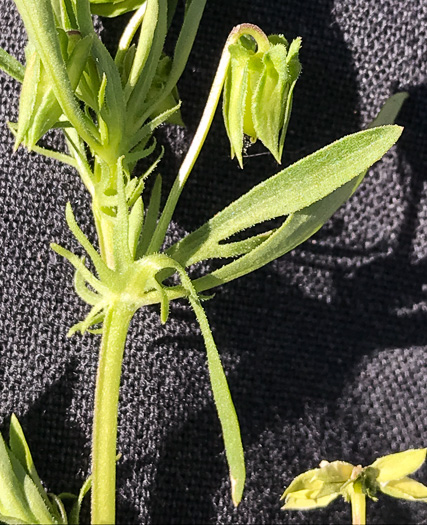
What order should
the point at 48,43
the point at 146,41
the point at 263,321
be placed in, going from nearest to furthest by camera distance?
the point at 48,43 < the point at 146,41 < the point at 263,321

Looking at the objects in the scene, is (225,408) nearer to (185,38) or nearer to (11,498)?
(11,498)

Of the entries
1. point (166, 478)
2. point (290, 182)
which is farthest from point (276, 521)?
point (290, 182)

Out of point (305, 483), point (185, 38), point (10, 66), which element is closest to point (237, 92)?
point (185, 38)

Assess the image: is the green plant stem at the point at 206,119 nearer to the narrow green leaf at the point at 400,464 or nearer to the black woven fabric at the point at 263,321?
the black woven fabric at the point at 263,321

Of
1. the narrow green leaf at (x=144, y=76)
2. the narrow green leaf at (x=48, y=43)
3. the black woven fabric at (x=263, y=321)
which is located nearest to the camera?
the narrow green leaf at (x=48, y=43)

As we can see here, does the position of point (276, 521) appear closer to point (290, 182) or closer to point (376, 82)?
point (290, 182)

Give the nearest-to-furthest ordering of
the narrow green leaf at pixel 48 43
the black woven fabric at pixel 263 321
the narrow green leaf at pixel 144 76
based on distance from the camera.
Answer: the narrow green leaf at pixel 48 43 → the narrow green leaf at pixel 144 76 → the black woven fabric at pixel 263 321

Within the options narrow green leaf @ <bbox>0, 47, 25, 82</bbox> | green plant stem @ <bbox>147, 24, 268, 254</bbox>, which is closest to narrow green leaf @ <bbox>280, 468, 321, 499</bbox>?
green plant stem @ <bbox>147, 24, 268, 254</bbox>

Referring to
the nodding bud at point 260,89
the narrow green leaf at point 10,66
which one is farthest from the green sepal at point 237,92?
the narrow green leaf at point 10,66
